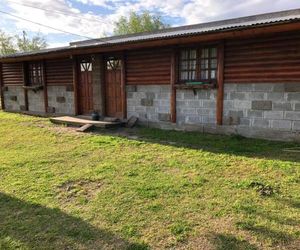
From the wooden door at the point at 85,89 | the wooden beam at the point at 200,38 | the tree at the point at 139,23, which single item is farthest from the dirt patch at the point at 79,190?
the tree at the point at 139,23

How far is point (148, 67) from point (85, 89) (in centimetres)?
320

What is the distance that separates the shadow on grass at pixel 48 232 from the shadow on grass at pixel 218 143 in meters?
3.46

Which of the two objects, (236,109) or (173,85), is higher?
(173,85)

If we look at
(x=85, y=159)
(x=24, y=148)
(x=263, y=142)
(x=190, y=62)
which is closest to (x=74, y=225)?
(x=85, y=159)

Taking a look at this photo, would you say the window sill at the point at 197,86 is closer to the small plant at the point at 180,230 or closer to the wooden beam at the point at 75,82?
the wooden beam at the point at 75,82

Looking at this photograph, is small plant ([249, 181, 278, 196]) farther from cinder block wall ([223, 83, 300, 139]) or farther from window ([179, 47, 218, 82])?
window ([179, 47, 218, 82])

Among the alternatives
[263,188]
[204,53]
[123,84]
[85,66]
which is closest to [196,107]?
[204,53]

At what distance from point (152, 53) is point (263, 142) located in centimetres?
399

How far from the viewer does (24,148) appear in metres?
6.72

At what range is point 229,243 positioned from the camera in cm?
289

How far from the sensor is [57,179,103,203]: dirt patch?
4.03m

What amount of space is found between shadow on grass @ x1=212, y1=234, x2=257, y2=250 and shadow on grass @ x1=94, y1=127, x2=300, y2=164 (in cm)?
287

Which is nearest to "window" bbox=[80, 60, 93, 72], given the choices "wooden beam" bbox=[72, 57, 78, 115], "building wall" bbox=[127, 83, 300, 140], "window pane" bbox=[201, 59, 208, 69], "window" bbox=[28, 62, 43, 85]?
"wooden beam" bbox=[72, 57, 78, 115]

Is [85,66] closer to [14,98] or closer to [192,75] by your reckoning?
[192,75]
